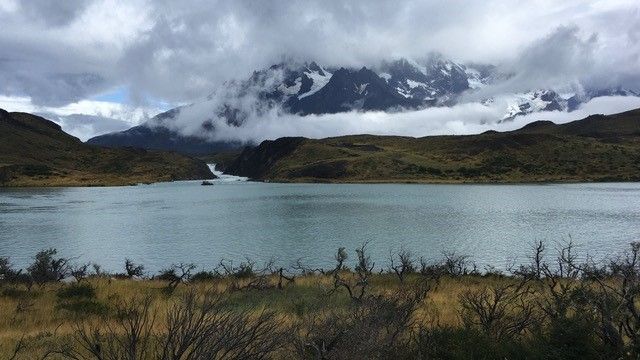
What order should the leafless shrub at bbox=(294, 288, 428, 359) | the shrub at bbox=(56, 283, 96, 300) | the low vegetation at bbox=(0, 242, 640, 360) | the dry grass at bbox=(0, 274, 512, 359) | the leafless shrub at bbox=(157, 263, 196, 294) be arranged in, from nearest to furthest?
1. the low vegetation at bbox=(0, 242, 640, 360)
2. the leafless shrub at bbox=(294, 288, 428, 359)
3. the dry grass at bbox=(0, 274, 512, 359)
4. the shrub at bbox=(56, 283, 96, 300)
5. the leafless shrub at bbox=(157, 263, 196, 294)

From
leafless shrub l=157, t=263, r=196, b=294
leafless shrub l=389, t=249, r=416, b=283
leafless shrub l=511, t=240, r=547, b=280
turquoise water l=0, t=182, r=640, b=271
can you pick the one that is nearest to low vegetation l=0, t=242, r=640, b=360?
leafless shrub l=157, t=263, r=196, b=294

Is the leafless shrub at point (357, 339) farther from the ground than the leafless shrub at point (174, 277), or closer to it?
farther from the ground

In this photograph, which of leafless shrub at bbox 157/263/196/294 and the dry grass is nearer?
the dry grass

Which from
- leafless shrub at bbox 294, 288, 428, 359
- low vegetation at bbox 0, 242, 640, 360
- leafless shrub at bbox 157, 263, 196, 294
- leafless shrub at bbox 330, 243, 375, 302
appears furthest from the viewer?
leafless shrub at bbox 157, 263, 196, 294

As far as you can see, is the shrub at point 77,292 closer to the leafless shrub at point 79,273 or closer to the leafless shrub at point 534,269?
the leafless shrub at point 79,273

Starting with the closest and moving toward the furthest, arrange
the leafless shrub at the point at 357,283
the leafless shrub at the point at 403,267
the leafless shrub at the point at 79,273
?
the leafless shrub at the point at 357,283 < the leafless shrub at the point at 403,267 < the leafless shrub at the point at 79,273

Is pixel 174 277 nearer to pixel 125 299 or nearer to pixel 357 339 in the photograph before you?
pixel 125 299

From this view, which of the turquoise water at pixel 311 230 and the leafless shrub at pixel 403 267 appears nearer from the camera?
the leafless shrub at pixel 403 267

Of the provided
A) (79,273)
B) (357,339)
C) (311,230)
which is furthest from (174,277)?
(311,230)

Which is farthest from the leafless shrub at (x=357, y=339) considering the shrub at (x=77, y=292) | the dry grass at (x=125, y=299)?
the shrub at (x=77, y=292)

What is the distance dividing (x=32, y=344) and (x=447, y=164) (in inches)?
7260

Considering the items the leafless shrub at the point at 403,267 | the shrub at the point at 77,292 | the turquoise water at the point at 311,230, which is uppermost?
the shrub at the point at 77,292

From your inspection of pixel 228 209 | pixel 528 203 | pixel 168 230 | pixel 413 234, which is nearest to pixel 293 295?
pixel 413 234

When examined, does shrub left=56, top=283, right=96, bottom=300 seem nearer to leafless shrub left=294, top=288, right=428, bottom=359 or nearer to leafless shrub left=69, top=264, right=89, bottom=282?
leafless shrub left=69, top=264, right=89, bottom=282
